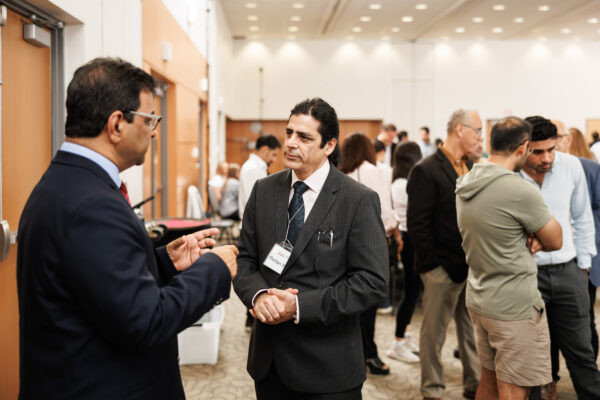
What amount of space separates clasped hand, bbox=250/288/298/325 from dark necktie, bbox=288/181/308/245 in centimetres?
21

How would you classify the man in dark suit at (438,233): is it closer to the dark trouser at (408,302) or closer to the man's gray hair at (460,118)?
the man's gray hair at (460,118)

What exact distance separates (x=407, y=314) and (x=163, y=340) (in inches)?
115

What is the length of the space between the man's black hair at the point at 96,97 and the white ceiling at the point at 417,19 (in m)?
9.64

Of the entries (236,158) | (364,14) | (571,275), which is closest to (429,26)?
(364,14)

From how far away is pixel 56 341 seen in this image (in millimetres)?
1111

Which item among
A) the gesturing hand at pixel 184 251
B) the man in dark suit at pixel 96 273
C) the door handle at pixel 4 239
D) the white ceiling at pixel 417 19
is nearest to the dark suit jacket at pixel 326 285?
the gesturing hand at pixel 184 251

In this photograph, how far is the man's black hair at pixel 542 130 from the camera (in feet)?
8.19

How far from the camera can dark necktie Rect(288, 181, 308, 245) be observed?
1787mm

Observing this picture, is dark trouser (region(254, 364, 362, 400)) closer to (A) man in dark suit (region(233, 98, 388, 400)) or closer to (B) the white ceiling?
(A) man in dark suit (region(233, 98, 388, 400))

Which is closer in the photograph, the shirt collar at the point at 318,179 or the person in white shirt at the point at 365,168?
the shirt collar at the point at 318,179

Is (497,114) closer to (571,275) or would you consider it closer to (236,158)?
(236,158)

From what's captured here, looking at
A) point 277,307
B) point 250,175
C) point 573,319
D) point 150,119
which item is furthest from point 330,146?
point 250,175

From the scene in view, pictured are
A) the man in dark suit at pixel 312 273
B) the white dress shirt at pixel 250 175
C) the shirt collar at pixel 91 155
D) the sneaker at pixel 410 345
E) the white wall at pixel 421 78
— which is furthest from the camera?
the white wall at pixel 421 78

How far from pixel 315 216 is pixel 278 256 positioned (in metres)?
0.19
